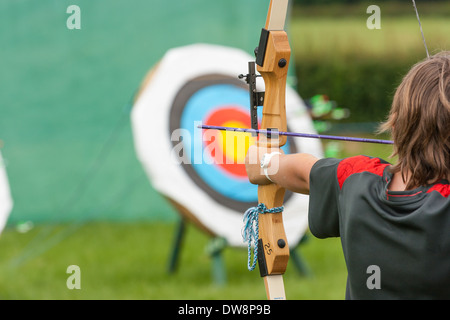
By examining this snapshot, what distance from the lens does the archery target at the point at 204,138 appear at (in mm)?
3453

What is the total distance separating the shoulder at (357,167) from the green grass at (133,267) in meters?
1.96

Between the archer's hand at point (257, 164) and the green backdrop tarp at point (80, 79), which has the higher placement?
the green backdrop tarp at point (80, 79)

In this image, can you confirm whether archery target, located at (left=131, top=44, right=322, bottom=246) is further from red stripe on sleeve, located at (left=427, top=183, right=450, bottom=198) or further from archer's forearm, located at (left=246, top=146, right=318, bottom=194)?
red stripe on sleeve, located at (left=427, top=183, right=450, bottom=198)

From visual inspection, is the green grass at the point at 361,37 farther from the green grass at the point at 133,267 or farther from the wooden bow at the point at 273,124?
the wooden bow at the point at 273,124

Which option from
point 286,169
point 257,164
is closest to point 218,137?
point 257,164

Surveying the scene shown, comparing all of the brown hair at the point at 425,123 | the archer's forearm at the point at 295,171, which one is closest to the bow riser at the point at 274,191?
the archer's forearm at the point at 295,171

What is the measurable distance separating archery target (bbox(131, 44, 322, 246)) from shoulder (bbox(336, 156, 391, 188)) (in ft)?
6.59

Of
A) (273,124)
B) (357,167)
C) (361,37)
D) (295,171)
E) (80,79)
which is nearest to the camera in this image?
(357,167)

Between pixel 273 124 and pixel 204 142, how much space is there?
185cm

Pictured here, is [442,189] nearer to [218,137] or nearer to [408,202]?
[408,202]

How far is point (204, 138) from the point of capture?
3.70 metres

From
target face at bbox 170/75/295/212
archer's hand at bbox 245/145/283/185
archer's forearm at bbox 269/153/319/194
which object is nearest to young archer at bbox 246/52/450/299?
archer's forearm at bbox 269/153/319/194

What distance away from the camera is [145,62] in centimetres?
479

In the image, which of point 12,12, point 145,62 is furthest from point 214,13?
point 12,12
